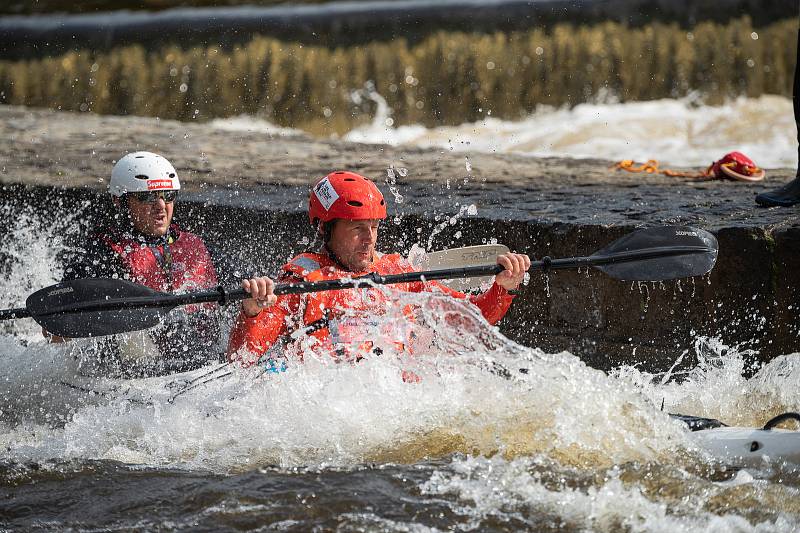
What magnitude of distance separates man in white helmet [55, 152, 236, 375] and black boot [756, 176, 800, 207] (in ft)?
10.4

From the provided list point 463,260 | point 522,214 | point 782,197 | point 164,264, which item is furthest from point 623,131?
point 164,264

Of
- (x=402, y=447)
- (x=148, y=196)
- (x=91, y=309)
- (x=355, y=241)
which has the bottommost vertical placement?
(x=402, y=447)

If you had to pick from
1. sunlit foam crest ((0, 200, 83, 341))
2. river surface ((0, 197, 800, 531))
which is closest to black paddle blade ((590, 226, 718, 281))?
river surface ((0, 197, 800, 531))

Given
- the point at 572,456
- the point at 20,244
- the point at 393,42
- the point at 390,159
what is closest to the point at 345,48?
the point at 393,42

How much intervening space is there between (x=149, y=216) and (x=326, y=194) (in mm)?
1284

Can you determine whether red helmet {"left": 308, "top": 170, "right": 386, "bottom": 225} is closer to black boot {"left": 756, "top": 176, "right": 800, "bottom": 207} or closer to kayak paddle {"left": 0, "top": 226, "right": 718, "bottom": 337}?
kayak paddle {"left": 0, "top": 226, "right": 718, "bottom": 337}

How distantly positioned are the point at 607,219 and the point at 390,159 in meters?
2.75

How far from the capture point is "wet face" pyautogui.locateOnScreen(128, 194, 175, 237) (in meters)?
5.67

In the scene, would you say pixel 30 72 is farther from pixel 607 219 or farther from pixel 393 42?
pixel 607 219

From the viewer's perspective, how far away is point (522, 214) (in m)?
6.33

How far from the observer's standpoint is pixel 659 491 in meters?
3.80

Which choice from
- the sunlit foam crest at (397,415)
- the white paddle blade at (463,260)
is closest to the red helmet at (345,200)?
the sunlit foam crest at (397,415)

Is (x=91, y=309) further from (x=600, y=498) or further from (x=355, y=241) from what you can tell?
(x=600, y=498)

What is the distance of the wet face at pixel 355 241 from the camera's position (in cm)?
486
